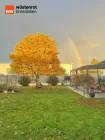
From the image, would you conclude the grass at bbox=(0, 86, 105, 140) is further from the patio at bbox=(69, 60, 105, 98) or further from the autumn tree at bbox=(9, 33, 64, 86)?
the autumn tree at bbox=(9, 33, 64, 86)

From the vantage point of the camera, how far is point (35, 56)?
3475 cm

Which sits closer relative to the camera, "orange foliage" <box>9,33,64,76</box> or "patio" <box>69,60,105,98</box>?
"patio" <box>69,60,105,98</box>

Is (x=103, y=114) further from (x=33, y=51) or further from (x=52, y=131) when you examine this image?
(x=33, y=51)

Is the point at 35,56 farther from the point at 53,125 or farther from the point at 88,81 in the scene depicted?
the point at 53,125

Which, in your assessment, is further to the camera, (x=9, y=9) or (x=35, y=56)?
(x=35, y=56)

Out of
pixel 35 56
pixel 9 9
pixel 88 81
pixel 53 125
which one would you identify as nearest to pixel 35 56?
pixel 35 56

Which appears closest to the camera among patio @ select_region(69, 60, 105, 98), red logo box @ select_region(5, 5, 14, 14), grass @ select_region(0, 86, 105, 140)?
grass @ select_region(0, 86, 105, 140)

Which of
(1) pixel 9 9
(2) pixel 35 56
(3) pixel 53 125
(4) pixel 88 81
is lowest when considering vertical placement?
(3) pixel 53 125

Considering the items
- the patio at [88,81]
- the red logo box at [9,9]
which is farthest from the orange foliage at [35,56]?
the red logo box at [9,9]

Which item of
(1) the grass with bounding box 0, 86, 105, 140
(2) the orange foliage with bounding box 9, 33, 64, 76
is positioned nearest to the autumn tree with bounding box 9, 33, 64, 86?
(2) the orange foliage with bounding box 9, 33, 64, 76

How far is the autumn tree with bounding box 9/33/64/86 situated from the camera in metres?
34.8

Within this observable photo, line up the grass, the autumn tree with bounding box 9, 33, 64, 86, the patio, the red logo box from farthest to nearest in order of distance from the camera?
1. the autumn tree with bounding box 9, 33, 64, 86
2. the red logo box
3. the patio
4. the grass

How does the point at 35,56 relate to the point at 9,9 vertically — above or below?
below

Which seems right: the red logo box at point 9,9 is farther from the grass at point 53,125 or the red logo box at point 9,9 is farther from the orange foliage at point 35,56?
the grass at point 53,125
